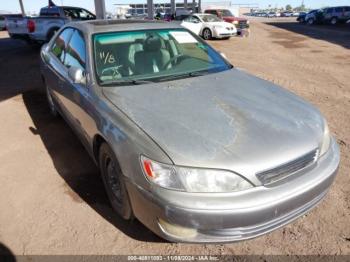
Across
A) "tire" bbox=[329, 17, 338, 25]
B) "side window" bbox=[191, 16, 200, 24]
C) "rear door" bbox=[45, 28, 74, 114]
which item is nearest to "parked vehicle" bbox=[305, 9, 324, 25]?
"tire" bbox=[329, 17, 338, 25]

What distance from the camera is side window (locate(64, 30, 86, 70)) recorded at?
10.9 ft

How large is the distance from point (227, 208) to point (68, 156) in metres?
2.53

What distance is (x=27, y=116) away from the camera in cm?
530

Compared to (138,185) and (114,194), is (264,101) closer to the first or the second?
(138,185)

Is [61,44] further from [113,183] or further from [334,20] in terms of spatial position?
[334,20]

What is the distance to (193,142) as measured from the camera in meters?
2.17

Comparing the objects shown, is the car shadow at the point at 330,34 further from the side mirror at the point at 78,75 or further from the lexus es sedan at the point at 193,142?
the side mirror at the point at 78,75

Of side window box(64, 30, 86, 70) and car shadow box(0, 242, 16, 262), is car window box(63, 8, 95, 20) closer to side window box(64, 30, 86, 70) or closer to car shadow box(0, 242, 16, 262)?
side window box(64, 30, 86, 70)

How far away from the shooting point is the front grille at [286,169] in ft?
6.87

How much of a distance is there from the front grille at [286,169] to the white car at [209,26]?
15.0 metres

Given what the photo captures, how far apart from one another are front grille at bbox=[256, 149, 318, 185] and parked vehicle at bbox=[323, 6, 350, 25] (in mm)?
34861

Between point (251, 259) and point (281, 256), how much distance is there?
23cm

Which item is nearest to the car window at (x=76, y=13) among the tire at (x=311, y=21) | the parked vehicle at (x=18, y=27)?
the parked vehicle at (x=18, y=27)

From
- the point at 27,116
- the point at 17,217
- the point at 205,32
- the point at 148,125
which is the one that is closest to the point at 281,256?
the point at 148,125
